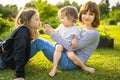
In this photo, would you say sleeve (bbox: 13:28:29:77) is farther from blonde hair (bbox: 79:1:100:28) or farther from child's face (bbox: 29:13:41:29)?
blonde hair (bbox: 79:1:100:28)

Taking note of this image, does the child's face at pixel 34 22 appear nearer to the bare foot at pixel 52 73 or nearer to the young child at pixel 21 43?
the young child at pixel 21 43

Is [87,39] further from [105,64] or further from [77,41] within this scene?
[105,64]

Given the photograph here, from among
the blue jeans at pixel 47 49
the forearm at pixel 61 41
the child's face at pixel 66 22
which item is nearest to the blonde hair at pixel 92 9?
the child's face at pixel 66 22

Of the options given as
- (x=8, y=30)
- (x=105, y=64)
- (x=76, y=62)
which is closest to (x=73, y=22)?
(x=76, y=62)

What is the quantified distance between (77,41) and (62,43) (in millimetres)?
269

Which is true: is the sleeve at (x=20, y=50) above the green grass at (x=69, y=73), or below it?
above

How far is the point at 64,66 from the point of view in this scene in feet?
16.8

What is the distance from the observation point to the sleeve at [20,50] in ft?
15.1

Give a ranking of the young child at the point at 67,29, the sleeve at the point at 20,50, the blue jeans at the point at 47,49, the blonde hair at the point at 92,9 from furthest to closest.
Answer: the blonde hair at the point at 92,9 → the blue jeans at the point at 47,49 → the young child at the point at 67,29 → the sleeve at the point at 20,50

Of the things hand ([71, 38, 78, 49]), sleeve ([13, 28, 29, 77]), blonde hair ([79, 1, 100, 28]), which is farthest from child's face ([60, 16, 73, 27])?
sleeve ([13, 28, 29, 77])

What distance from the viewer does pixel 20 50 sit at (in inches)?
184

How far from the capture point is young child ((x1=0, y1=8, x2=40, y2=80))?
4645mm

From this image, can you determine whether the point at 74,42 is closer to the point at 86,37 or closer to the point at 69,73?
the point at 86,37

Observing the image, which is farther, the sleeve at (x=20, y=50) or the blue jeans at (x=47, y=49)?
the blue jeans at (x=47, y=49)
